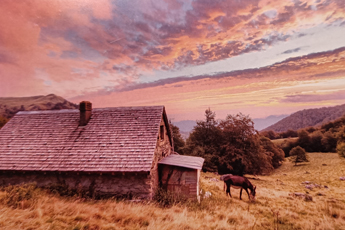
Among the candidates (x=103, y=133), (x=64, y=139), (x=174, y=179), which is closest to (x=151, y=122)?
(x=103, y=133)

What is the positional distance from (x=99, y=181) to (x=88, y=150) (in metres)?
2.11

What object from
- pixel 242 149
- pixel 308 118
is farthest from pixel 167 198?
pixel 308 118

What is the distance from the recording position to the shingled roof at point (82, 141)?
32.4 ft

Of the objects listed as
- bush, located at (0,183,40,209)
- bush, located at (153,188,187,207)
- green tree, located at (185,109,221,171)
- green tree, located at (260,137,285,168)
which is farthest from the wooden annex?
green tree, located at (260,137,285,168)

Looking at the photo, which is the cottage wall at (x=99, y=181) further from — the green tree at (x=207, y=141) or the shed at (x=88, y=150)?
the green tree at (x=207, y=141)

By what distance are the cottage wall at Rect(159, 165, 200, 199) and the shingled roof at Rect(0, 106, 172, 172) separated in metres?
2.07

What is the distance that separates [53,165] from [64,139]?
2.09m

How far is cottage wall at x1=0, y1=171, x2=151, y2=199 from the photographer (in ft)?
31.0

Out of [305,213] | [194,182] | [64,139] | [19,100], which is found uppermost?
[19,100]

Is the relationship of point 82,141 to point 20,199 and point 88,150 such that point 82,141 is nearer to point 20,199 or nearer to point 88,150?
point 88,150

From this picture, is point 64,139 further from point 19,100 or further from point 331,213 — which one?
point 19,100

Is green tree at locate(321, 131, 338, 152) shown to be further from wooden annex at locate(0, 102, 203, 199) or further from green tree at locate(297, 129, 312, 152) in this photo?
wooden annex at locate(0, 102, 203, 199)

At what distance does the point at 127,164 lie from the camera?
9.59 m

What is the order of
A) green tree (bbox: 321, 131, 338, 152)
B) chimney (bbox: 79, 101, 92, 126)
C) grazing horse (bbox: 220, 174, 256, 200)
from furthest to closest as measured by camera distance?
green tree (bbox: 321, 131, 338, 152) → chimney (bbox: 79, 101, 92, 126) → grazing horse (bbox: 220, 174, 256, 200)
